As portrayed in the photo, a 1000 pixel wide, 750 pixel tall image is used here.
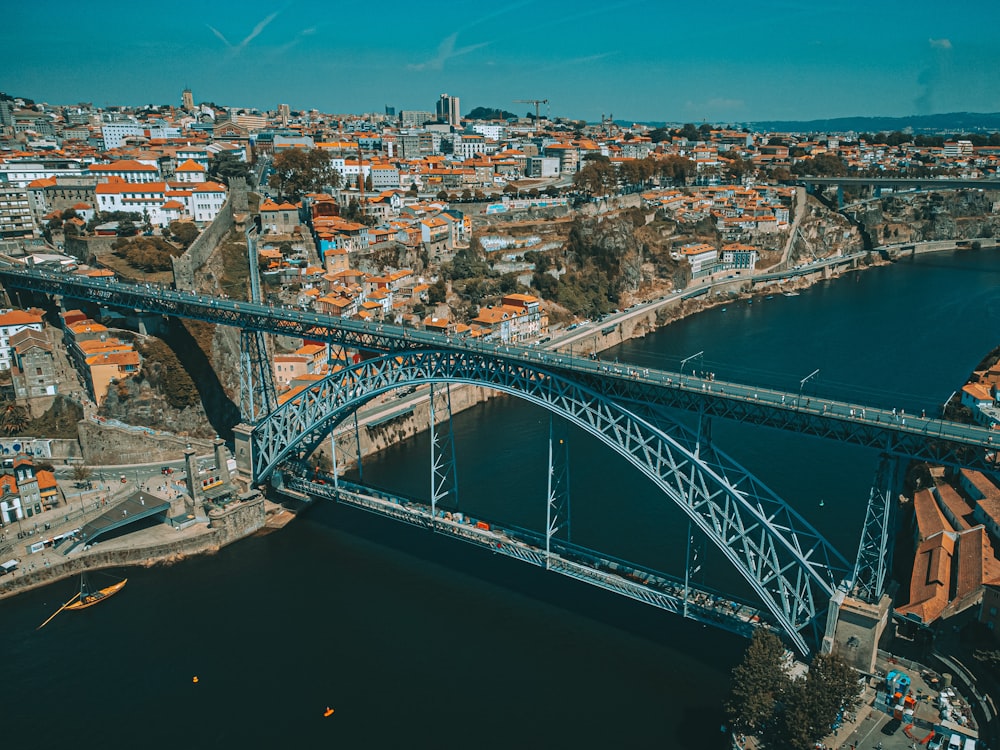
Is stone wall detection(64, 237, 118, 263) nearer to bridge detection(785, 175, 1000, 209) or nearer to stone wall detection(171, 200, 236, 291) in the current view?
stone wall detection(171, 200, 236, 291)

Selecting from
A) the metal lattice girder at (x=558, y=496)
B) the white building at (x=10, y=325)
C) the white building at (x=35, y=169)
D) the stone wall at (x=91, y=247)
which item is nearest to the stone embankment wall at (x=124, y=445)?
the white building at (x=10, y=325)

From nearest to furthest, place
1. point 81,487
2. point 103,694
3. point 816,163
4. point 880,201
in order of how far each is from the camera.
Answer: point 103,694, point 81,487, point 880,201, point 816,163

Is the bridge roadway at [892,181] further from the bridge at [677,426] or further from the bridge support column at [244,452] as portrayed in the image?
the bridge support column at [244,452]

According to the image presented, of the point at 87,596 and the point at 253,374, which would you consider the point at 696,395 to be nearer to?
the point at 253,374

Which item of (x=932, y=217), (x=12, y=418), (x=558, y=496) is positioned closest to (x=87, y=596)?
(x=12, y=418)

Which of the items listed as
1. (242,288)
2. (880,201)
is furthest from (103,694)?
(880,201)

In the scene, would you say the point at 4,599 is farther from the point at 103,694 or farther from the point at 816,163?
the point at 816,163
